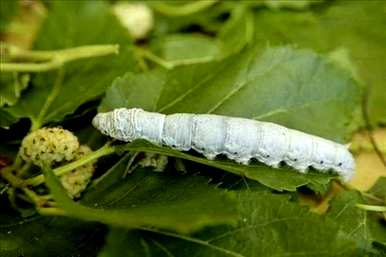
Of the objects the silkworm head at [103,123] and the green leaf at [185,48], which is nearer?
the silkworm head at [103,123]

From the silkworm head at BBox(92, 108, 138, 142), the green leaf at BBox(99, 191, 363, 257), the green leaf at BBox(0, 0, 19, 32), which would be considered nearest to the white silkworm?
the silkworm head at BBox(92, 108, 138, 142)

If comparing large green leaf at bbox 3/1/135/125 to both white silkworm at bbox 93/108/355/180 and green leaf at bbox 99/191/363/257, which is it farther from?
green leaf at bbox 99/191/363/257

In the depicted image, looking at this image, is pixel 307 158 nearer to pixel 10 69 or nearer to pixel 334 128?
pixel 334 128

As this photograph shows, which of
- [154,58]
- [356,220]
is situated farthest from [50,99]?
[356,220]

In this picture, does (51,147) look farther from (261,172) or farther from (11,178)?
(261,172)

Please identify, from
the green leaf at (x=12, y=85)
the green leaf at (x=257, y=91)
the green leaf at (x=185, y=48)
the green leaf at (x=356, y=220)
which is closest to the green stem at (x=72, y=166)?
the green leaf at (x=257, y=91)

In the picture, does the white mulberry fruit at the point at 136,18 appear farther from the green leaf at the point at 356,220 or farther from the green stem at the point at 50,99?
the green leaf at the point at 356,220

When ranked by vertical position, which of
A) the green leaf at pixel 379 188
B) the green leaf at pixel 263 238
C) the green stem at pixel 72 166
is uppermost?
the green stem at pixel 72 166
